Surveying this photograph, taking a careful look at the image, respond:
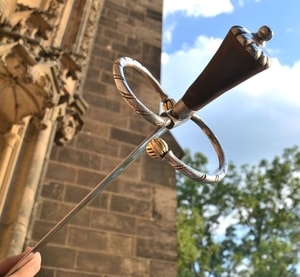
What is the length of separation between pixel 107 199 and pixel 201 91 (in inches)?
89.4

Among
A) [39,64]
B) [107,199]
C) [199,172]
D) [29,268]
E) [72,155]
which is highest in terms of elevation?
[39,64]

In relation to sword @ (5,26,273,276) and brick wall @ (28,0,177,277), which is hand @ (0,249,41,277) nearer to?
sword @ (5,26,273,276)

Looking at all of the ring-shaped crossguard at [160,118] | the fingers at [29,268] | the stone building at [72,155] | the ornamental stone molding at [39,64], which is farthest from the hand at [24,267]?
the ornamental stone molding at [39,64]

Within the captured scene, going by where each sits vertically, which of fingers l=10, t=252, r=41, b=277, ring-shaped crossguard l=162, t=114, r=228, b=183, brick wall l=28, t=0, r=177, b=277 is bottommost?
fingers l=10, t=252, r=41, b=277

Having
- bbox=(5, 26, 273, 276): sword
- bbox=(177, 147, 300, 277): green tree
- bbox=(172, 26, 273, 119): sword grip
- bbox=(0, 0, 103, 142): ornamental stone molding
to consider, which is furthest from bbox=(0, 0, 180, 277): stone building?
bbox=(177, 147, 300, 277): green tree

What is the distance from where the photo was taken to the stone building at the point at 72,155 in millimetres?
2281

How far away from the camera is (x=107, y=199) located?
116 inches

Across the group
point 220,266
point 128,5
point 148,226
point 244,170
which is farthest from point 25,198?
point 244,170

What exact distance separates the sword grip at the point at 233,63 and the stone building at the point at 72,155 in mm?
1633

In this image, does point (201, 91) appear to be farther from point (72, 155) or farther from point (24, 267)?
point (72, 155)

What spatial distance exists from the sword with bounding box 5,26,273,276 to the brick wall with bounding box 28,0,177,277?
1.80 metres

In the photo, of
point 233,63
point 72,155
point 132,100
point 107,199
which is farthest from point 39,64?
point 233,63

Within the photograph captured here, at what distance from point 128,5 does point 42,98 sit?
2460 millimetres

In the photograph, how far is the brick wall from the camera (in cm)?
261
